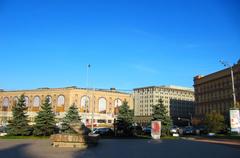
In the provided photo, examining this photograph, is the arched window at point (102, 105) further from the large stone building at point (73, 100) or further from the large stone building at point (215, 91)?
the large stone building at point (215, 91)

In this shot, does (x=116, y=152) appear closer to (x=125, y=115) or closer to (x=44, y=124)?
(x=44, y=124)

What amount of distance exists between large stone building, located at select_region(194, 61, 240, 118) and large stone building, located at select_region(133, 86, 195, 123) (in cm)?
4495

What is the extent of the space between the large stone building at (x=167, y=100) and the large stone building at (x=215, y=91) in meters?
44.9

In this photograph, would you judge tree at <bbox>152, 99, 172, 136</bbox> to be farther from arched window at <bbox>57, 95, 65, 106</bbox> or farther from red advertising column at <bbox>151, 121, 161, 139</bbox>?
arched window at <bbox>57, 95, 65, 106</bbox>

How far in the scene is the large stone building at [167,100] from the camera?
172 m

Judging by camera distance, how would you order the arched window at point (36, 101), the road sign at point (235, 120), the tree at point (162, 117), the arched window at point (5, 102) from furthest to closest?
1. the arched window at point (5, 102)
2. the arched window at point (36, 101)
3. the tree at point (162, 117)
4. the road sign at point (235, 120)

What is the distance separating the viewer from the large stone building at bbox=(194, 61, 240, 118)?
104 m

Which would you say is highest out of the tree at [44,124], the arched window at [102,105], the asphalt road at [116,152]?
the arched window at [102,105]

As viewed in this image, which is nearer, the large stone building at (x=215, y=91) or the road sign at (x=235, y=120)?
the road sign at (x=235, y=120)

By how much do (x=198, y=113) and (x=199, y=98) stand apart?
19.8ft

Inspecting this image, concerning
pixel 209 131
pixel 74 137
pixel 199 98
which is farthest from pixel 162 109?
pixel 199 98

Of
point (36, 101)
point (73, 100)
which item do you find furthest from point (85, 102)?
point (36, 101)

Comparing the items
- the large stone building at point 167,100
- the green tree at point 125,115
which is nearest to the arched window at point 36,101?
the large stone building at point 167,100

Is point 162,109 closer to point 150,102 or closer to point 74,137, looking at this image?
point 74,137
